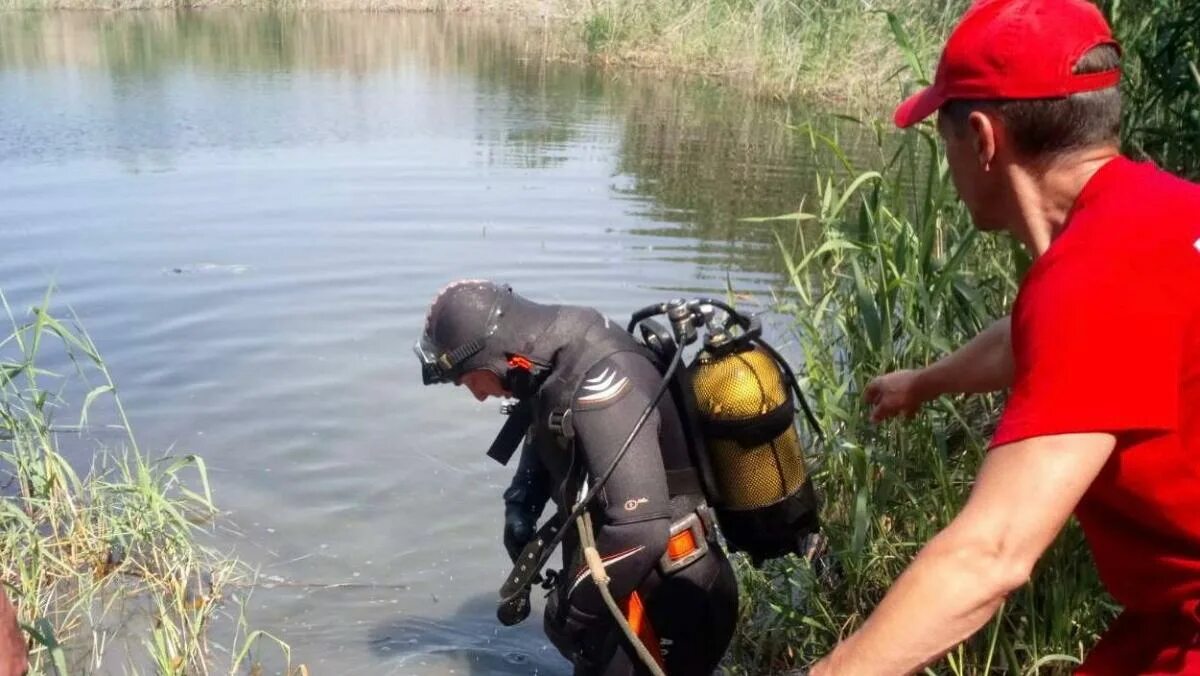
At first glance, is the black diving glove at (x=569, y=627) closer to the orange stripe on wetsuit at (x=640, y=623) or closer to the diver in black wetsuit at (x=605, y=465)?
the diver in black wetsuit at (x=605, y=465)

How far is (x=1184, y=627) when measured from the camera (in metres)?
1.78

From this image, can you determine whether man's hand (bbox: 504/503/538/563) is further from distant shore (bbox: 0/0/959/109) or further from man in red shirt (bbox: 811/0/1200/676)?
distant shore (bbox: 0/0/959/109)

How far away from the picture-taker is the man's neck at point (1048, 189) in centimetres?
179

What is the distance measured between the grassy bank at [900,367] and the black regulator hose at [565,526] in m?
0.84

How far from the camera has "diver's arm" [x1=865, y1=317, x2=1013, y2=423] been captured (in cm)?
241

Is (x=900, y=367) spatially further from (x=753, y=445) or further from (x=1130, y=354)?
(x=1130, y=354)

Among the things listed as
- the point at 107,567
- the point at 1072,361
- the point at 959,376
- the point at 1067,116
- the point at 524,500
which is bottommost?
the point at 107,567

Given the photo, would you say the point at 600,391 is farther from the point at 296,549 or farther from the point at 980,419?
the point at 296,549

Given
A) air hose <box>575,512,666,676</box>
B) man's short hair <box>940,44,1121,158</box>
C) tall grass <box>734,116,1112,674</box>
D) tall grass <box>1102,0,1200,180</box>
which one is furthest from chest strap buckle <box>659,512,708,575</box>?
tall grass <box>1102,0,1200,180</box>

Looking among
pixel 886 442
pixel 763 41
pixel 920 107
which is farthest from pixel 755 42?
pixel 920 107

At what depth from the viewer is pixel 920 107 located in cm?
196

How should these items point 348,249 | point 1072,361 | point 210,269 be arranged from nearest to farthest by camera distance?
point 1072,361
point 210,269
point 348,249

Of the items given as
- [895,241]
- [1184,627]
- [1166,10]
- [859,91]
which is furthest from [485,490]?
[859,91]

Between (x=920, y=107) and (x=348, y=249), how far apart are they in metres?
8.40
